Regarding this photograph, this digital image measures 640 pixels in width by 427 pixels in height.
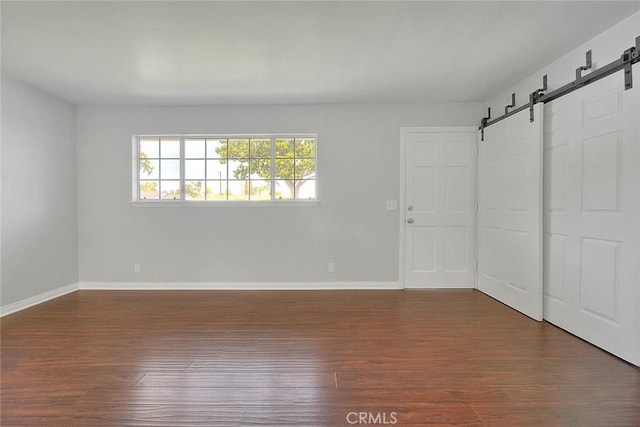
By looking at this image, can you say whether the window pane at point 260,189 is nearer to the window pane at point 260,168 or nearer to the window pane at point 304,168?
the window pane at point 260,168

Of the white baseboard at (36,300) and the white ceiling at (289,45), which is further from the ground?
the white ceiling at (289,45)

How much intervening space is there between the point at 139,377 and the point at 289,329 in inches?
47.4

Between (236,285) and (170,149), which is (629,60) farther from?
(170,149)

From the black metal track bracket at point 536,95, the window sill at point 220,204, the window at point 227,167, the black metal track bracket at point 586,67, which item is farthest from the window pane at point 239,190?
the black metal track bracket at point 586,67

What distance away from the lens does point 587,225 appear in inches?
101

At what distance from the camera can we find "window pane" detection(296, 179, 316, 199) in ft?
14.3

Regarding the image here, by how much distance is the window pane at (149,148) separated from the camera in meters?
4.40

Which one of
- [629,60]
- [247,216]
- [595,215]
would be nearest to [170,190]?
[247,216]

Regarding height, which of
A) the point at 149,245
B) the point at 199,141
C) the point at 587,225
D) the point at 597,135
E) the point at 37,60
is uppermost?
the point at 37,60

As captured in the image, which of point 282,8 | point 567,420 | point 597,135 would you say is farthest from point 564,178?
point 282,8

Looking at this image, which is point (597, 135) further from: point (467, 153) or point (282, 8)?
point (282, 8)

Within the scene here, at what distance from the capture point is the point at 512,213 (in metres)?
3.46

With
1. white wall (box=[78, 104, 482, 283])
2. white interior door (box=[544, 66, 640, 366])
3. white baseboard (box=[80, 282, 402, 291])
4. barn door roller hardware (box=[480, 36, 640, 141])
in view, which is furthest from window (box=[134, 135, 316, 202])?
white interior door (box=[544, 66, 640, 366])

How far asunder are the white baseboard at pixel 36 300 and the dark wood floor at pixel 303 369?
0.17 metres
